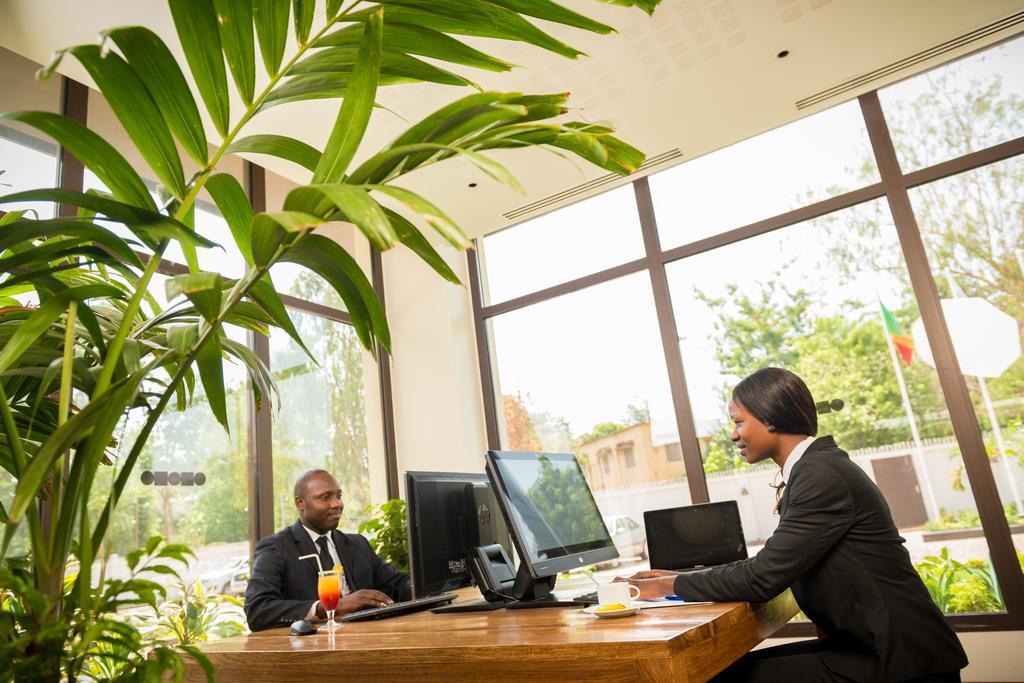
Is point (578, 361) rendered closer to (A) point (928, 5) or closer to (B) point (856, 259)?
(B) point (856, 259)

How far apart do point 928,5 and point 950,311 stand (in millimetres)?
1573

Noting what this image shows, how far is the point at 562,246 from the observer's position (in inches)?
203

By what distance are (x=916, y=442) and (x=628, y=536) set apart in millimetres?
1799

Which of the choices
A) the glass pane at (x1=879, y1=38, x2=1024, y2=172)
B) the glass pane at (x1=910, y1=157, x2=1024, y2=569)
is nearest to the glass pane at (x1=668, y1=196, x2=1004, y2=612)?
the glass pane at (x1=910, y1=157, x2=1024, y2=569)

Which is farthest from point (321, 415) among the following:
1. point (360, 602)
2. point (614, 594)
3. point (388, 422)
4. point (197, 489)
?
point (614, 594)

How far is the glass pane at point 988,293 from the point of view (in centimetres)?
356

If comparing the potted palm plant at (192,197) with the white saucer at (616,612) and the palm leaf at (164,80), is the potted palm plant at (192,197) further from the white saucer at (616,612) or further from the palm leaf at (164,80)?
the white saucer at (616,612)

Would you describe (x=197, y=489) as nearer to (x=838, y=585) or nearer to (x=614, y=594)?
(x=614, y=594)

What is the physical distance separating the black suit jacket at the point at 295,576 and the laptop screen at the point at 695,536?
898 mm

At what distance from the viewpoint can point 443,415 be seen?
5.11 m

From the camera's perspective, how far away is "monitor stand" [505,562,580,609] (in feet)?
5.96

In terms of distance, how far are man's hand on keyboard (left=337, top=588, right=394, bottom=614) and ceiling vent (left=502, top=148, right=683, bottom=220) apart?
2.88 meters

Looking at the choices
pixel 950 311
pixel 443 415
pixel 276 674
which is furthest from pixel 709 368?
pixel 276 674

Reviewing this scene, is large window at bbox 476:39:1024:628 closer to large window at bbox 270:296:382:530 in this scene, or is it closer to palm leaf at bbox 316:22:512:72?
large window at bbox 270:296:382:530
